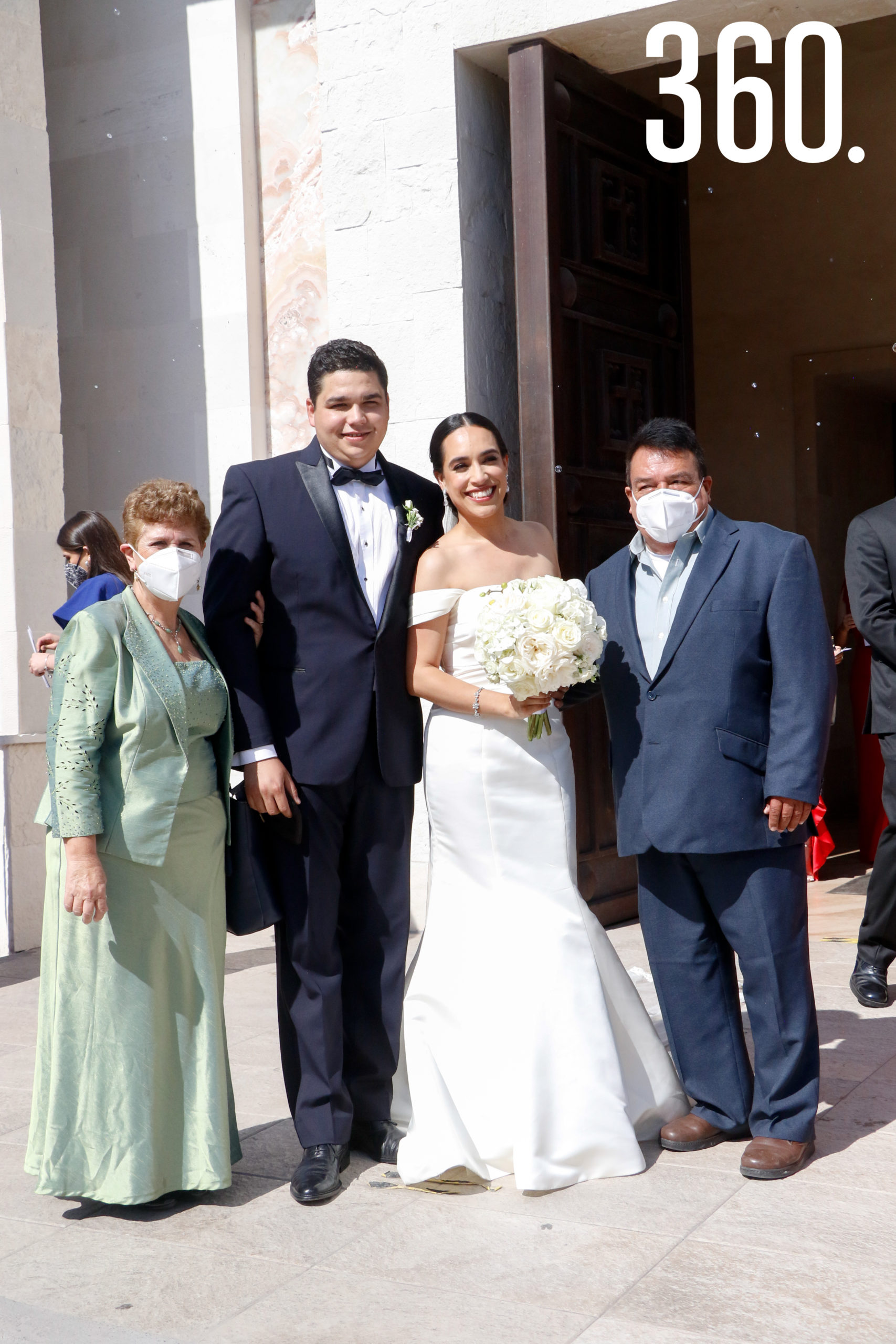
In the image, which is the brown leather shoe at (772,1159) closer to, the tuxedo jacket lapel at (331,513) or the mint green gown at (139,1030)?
the mint green gown at (139,1030)

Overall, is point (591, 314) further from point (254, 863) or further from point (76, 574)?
point (254, 863)

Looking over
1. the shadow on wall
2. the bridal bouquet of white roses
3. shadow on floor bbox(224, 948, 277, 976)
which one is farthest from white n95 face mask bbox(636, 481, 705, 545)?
the shadow on wall

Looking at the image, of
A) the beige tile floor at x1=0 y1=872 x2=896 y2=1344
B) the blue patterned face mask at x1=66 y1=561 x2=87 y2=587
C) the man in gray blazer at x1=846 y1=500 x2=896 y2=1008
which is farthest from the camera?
the blue patterned face mask at x1=66 y1=561 x2=87 y2=587

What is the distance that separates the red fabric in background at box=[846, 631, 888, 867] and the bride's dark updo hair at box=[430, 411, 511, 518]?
4.74 meters

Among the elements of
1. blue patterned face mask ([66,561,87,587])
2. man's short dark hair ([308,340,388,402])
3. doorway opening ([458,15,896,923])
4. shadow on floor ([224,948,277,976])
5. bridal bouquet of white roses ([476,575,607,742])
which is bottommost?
shadow on floor ([224,948,277,976])

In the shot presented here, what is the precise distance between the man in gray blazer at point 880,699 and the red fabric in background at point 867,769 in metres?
2.78

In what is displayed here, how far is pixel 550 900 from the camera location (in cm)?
383

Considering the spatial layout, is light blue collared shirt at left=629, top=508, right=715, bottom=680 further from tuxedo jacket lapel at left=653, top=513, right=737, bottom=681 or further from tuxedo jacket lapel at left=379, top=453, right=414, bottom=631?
tuxedo jacket lapel at left=379, top=453, right=414, bottom=631

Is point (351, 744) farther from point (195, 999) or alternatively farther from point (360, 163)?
point (360, 163)

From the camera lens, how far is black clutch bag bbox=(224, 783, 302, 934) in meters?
3.70

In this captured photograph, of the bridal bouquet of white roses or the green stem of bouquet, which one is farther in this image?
the green stem of bouquet

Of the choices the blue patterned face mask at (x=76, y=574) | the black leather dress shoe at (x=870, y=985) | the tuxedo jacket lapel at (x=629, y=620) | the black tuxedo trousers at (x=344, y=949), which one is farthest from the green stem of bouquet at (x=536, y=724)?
the blue patterned face mask at (x=76, y=574)

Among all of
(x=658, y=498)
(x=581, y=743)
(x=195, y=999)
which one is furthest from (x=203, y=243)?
(x=195, y=999)

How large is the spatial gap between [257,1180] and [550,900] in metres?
1.09
